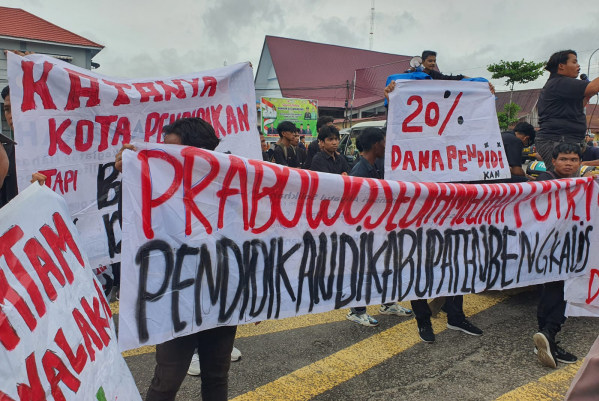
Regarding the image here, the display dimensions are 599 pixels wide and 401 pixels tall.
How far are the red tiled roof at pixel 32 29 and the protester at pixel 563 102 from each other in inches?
918

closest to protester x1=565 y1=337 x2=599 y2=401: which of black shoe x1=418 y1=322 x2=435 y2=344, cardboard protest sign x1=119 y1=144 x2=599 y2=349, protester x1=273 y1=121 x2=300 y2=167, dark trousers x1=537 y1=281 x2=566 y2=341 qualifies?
cardboard protest sign x1=119 y1=144 x2=599 y2=349

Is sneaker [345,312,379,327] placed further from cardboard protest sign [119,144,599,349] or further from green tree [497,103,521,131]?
green tree [497,103,521,131]

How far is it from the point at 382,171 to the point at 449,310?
4.52 feet

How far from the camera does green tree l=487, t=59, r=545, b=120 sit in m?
30.0

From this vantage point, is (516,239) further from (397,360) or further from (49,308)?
(49,308)

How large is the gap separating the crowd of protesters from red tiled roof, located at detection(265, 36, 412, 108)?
29235mm

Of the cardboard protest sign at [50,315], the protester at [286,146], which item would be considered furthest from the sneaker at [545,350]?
the protester at [286,146]

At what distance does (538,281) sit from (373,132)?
178cm

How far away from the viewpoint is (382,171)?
429 centimetres

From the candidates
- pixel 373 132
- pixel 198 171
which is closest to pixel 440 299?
pixel 373 132

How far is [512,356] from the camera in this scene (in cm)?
338

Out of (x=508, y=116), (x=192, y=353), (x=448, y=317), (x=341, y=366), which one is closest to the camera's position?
(x=192, y=353)

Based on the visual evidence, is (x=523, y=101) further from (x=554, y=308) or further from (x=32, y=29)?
(x=554, y=308)

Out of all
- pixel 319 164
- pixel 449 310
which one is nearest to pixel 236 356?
pixel 449 310
